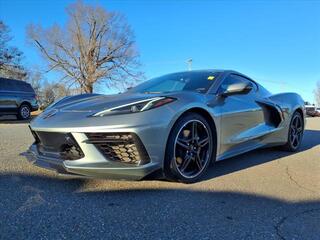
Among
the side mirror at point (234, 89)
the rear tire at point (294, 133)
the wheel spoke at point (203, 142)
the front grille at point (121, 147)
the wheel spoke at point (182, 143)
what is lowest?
the rear tire at point (294, 133)

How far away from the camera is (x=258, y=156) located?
5117 mm

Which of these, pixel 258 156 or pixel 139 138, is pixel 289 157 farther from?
pixel 139 138

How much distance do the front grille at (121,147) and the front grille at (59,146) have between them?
18cm

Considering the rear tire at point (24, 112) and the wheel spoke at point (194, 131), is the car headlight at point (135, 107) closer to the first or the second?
the wheel spoke at point (194, 131)

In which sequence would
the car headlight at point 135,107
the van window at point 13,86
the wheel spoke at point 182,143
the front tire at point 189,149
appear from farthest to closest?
the van window at point 13,86 < the wheel spoke at point 182,143 < the front tire at point 189,149 < the car headlight at point 135,107

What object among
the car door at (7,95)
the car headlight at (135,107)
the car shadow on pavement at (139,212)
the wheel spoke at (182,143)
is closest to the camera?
the car shadow on pavement at (139,212)

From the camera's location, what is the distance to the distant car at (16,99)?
12.6 m

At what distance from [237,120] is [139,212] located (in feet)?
6.44

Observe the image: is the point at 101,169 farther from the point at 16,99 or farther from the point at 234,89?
the point at 16,99

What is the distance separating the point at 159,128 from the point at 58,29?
36563 millimetres

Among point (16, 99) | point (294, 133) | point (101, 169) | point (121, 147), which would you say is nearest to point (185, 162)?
point (121, 147)

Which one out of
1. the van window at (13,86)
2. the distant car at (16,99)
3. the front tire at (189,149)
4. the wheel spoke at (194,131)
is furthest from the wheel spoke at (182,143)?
the van window at (13,86)

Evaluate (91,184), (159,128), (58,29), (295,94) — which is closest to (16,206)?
(91,184)

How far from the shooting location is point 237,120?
414 cm
